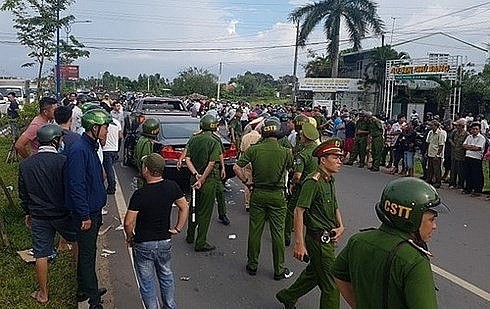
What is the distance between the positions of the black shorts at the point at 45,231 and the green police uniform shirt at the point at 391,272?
331 cm

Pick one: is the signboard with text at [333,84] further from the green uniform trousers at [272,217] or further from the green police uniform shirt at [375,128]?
the green uniform trousers at [272,217]

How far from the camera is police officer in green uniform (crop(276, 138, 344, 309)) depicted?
4.54m

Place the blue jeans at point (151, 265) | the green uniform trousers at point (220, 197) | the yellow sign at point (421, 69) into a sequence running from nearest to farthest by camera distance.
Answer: the blue jeans at point (151, 265) < the green uniform trousers at point (220, 197) < the yellow sign at point (421, 69)

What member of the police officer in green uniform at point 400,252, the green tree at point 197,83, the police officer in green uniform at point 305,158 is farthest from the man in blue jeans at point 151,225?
the green tree at point 197,83

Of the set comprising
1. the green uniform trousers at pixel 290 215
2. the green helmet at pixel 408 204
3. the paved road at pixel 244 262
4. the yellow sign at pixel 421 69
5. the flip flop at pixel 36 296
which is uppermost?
the yellow sign at pixel 421 69

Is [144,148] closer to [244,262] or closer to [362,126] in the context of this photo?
[244,262]

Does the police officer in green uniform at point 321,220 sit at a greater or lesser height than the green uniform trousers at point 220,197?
greater

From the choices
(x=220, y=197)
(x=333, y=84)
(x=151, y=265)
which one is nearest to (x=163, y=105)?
(x=220, y=197)

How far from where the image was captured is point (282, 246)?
614cm

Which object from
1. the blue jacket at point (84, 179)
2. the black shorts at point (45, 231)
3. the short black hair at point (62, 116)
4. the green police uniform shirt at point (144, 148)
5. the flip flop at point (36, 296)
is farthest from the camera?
the green police uniform shirt at point (144, 148)

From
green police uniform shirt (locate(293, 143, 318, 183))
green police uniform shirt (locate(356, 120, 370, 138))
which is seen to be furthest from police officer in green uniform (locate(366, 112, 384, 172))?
green police uniform shirt (locate(293, 143, 318, 183))

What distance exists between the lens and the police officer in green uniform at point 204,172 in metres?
7.31

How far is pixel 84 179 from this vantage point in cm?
500

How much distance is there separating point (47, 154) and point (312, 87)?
34959 millimetres
